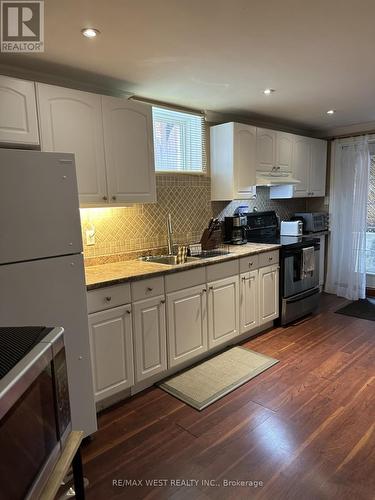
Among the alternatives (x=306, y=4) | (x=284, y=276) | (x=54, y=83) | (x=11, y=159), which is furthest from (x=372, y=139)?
(x=11, y=159)

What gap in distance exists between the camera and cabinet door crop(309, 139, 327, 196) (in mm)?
4539

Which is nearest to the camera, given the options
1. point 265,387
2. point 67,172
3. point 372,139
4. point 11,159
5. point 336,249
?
point 11,159

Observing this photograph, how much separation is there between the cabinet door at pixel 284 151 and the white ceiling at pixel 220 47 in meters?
0.88

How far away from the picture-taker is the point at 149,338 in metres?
2.42

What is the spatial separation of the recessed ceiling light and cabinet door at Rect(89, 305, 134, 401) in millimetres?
1595

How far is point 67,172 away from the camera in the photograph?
1669 millimetres

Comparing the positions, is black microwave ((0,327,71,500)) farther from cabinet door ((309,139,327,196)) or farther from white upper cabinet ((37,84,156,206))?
cabinet door ((309,139,327,196))

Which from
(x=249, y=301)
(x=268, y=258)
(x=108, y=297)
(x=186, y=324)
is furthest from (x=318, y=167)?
(x=108, y=297)

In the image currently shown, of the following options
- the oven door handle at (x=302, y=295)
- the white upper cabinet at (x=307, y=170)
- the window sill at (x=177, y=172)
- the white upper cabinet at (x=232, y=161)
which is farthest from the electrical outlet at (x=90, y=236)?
the white upper cabinet at (x=307, y=170)

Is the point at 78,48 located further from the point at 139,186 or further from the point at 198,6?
the point at 139,186

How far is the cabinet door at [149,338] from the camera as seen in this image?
2.35 m

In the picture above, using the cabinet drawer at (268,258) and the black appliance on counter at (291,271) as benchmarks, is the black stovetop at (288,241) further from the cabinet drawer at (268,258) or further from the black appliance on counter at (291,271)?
the cabinet drawer at (268,258)

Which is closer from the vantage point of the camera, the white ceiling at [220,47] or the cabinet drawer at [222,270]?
the white ceiling at [220,47]

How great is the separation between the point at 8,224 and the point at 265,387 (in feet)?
6.89
